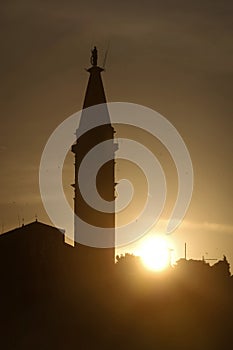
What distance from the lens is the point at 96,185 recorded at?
5500 centimetres

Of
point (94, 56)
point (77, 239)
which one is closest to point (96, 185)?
point (77, 239)

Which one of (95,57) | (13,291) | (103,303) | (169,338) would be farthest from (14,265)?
(95,57)

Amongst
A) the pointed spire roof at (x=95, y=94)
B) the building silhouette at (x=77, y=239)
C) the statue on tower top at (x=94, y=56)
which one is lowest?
the building silhouette at (x=77, y=239)

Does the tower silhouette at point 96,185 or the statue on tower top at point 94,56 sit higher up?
the statue on tower top at point 94,56

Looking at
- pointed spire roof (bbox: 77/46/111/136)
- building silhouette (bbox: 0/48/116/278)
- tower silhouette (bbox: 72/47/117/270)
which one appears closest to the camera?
building silhouette (bbox: 0/48/116/278)

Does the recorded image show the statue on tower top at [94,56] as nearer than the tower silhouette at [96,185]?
No

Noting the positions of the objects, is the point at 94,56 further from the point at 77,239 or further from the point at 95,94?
the point at 77,239

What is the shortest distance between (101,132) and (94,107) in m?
2.21

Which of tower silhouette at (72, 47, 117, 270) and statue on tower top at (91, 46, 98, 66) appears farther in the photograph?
statue on tower top at (91, 46, 98, 66)

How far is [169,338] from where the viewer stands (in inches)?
1778

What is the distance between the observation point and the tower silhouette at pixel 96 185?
54237mm

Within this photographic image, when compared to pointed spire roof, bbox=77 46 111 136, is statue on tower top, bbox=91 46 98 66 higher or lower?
higher

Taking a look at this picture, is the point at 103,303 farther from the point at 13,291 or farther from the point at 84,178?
the point at 84,178

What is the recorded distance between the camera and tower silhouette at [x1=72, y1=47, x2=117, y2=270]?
178ft
